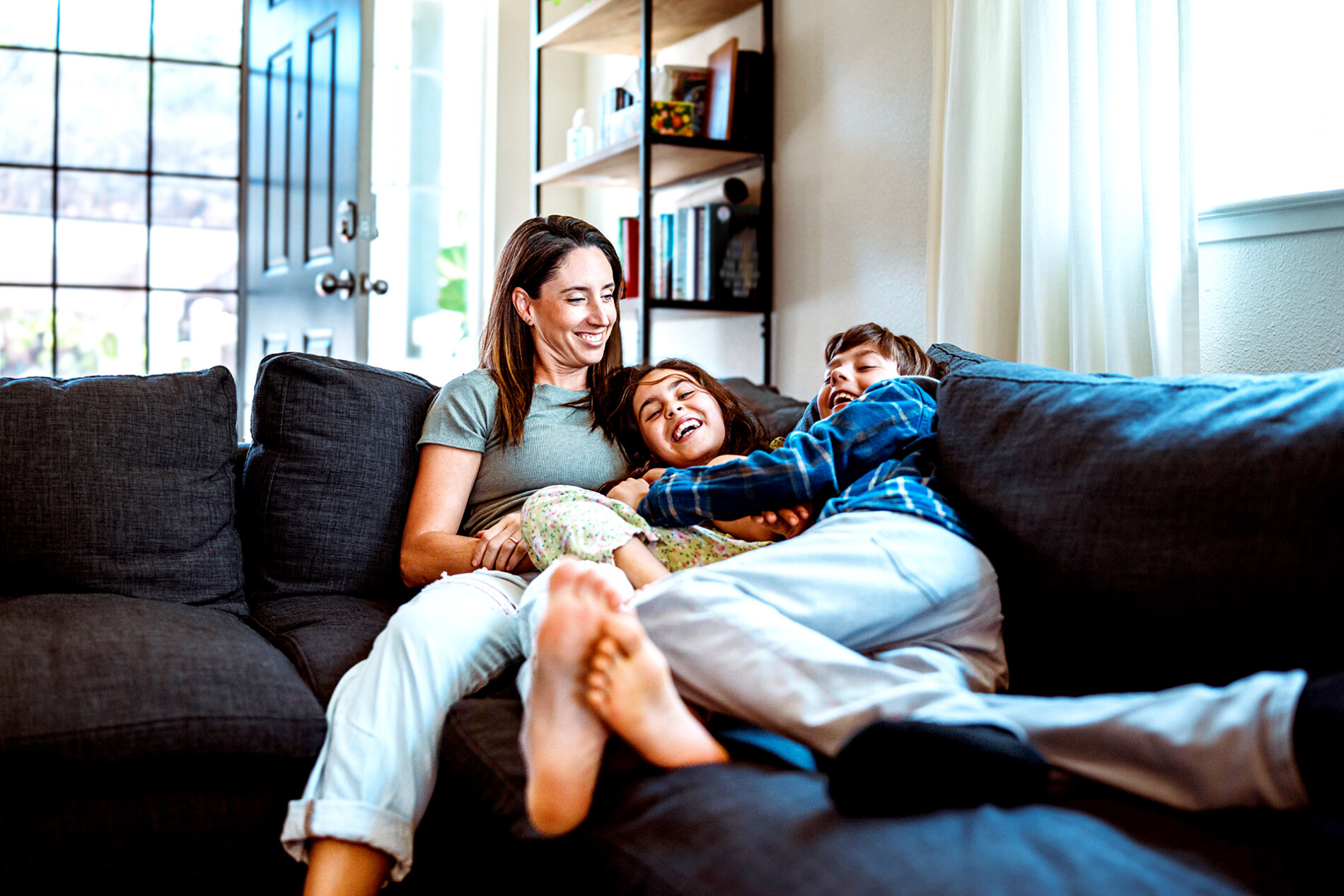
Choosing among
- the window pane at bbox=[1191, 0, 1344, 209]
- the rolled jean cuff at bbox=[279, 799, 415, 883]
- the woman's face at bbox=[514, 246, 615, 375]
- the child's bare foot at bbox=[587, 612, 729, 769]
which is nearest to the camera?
the child's bare foot at bbox=[587, 612, 729, 769]

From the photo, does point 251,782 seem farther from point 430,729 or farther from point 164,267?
point 164,267

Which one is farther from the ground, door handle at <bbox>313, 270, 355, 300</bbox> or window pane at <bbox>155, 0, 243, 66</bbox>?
window pane at <bbox>155, 0, 243, 66</bbox>

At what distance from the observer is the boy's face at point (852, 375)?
1550 mm

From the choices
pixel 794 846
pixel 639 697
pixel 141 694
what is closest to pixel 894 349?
pixel 639 697

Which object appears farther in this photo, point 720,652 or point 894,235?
point 894,235

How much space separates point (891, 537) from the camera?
3.84 ft

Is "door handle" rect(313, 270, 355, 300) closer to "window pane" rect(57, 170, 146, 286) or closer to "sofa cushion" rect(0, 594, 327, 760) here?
"window pane" rect(57, 170, 146, 286)

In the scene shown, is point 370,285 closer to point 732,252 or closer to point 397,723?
point 732,252

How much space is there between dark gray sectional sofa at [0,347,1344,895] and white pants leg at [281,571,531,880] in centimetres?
5

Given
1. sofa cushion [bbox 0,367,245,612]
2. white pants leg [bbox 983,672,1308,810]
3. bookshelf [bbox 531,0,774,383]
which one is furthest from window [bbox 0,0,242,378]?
white pants leg [bbox 983,672,1308,810]

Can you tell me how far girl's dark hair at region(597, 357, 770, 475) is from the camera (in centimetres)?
165

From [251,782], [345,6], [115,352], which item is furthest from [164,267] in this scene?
[251,782]

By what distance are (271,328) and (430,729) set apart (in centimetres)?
245

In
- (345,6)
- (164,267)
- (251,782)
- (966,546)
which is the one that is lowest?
(251,782)
